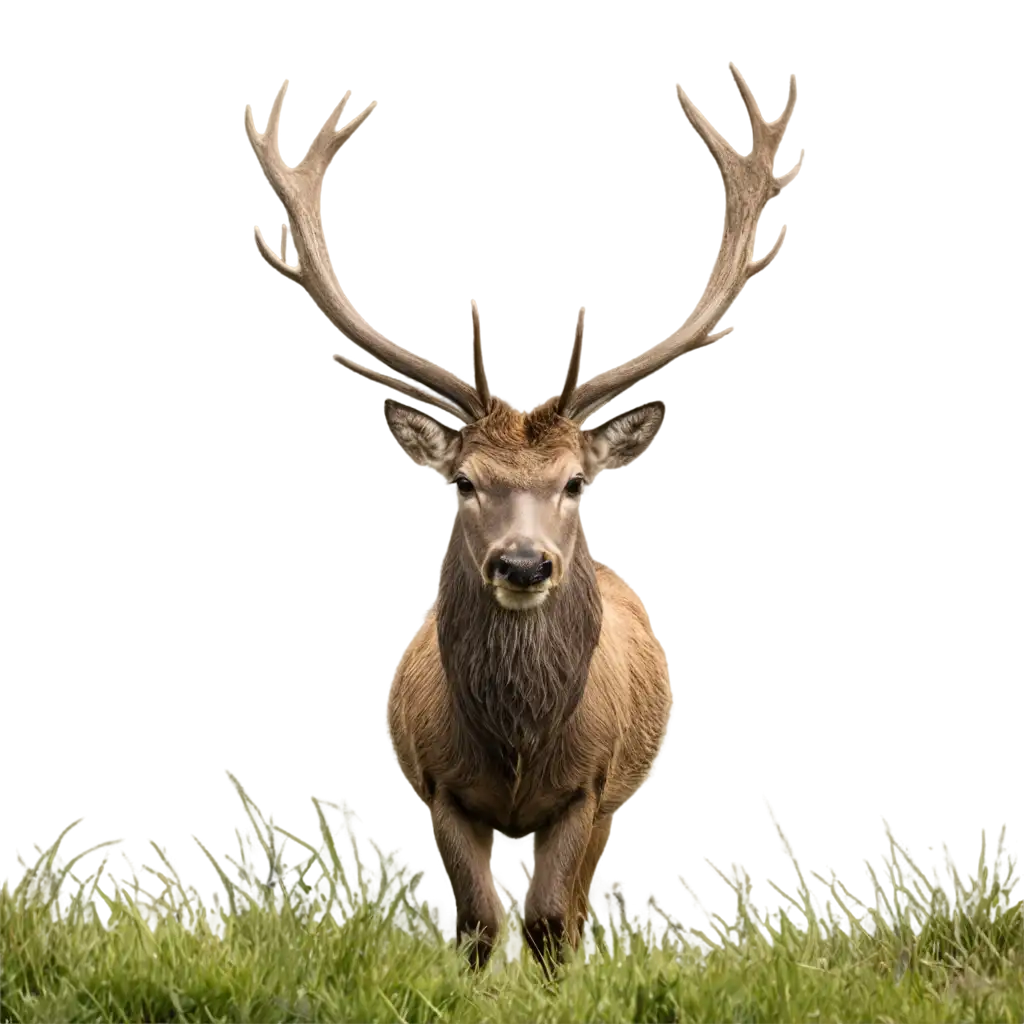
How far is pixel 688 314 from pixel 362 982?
3.45 m

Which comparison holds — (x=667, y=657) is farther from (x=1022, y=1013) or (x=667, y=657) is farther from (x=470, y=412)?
(x=1022, y=1013)

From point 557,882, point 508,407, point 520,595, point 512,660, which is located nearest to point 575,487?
point 508,407

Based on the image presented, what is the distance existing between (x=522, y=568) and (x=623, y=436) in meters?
1.07

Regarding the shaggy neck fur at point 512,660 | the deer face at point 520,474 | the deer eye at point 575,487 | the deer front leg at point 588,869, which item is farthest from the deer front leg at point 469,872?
the deer eye at point 575,487

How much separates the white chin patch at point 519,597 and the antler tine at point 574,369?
86 centimetres

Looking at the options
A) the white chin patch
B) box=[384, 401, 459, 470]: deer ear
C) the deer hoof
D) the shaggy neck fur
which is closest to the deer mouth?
the white chin patch

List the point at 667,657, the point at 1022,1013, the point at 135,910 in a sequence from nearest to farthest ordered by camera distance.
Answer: the point at 1022,1013 → the point at 135,910 → the point at 667,657

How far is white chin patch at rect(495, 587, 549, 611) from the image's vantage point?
709cm

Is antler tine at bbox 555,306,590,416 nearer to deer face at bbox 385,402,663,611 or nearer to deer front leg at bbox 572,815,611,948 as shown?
deer face at bbox 385,402,663,611

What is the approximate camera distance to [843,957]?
21.9ft

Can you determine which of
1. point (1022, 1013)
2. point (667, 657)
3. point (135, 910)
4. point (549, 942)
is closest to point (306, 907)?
point (135, 910)

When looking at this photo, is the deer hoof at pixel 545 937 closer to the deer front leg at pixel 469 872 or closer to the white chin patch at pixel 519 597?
the deer front leg at pixel 469 872

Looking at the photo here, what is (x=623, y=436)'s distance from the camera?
307 inches

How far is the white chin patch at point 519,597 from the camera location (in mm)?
7086
